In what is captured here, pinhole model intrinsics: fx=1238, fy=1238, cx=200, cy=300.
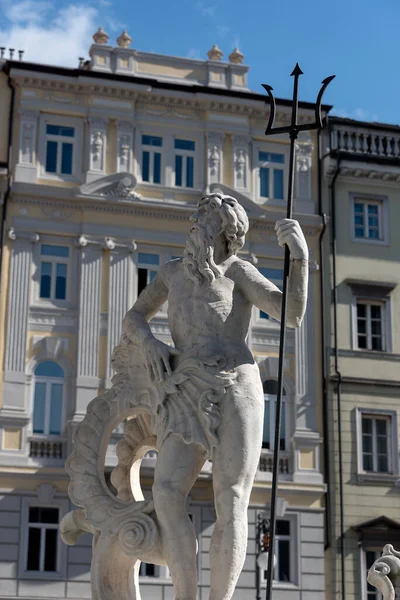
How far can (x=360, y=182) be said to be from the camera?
34031 mm

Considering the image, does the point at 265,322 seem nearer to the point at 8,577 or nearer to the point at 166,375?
the point at 8,577

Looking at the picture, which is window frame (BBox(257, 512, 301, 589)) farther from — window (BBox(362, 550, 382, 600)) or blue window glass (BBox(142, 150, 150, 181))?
blue window glass (BBox(142, 150, 150, 181))

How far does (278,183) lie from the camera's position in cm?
3366

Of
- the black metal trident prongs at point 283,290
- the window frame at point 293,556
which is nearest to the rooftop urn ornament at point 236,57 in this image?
the window frame at point 293,556

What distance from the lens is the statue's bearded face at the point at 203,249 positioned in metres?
9.12

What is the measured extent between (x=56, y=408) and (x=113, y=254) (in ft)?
13.8

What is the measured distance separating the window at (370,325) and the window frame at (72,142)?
8.28 meters

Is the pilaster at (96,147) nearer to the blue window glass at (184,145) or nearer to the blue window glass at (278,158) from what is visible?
the blue window glass at (184,145)

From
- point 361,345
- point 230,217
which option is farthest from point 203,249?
point 361,345

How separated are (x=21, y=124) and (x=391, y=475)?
13063 millimetres

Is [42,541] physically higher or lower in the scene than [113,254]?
lower

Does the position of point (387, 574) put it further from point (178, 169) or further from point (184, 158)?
point (184, 158)

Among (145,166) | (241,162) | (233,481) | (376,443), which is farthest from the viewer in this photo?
(241,162)

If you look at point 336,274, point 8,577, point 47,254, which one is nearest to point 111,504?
point 8,577
